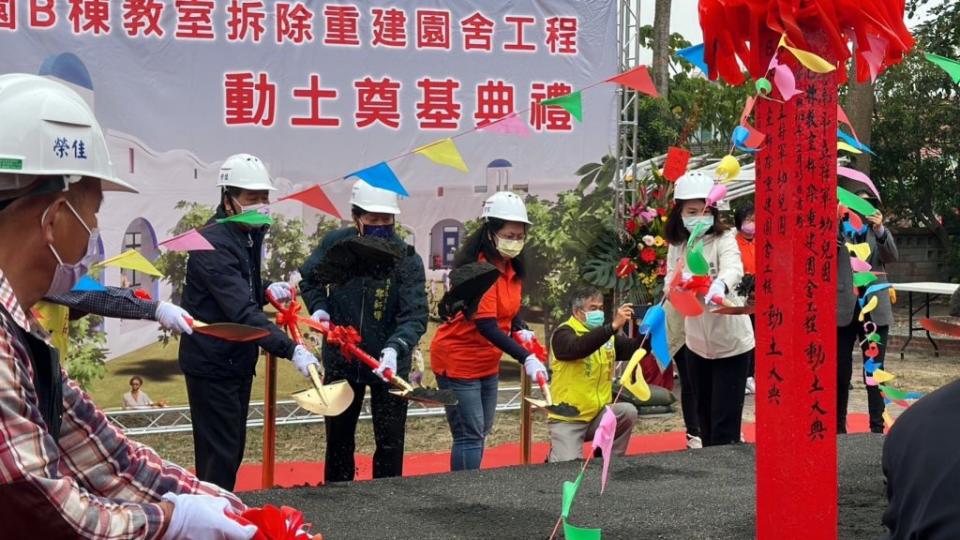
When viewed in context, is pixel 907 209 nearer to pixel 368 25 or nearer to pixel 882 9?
pixel 368 25

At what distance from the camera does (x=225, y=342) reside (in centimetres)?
414

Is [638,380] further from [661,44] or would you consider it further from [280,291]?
[661,44]

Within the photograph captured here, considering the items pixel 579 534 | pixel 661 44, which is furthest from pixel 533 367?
pixel 661 44

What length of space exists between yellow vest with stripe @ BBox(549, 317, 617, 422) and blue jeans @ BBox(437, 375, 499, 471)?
0.34 metres

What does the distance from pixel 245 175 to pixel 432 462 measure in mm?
2479

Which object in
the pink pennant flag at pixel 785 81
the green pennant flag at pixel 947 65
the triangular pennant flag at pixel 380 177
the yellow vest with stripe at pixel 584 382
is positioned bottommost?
the yellow vest with stripe at pixel 584 382

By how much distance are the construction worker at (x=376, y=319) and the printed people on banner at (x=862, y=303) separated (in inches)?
92.0

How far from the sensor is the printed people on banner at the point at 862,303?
5.73 metres

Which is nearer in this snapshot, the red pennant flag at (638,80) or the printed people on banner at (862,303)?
the red pennant flag at (638,80)

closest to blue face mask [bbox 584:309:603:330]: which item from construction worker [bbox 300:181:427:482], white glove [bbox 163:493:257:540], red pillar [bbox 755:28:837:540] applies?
construction worker [bbox 300:181:427:482]

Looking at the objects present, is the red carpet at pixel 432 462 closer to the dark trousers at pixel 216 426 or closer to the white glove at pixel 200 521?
the dark trousers at pixel 216 426

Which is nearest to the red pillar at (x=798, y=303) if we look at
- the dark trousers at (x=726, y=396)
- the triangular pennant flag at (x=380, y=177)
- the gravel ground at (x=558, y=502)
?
the gravel ground at (x=558, y=502)

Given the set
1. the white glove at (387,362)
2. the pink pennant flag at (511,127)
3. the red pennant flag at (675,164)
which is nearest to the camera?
the red pennant flag at (675,164)

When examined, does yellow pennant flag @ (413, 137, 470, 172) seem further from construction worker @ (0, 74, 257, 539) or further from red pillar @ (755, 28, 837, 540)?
construction worker @ (0, 74, 257, 539)
